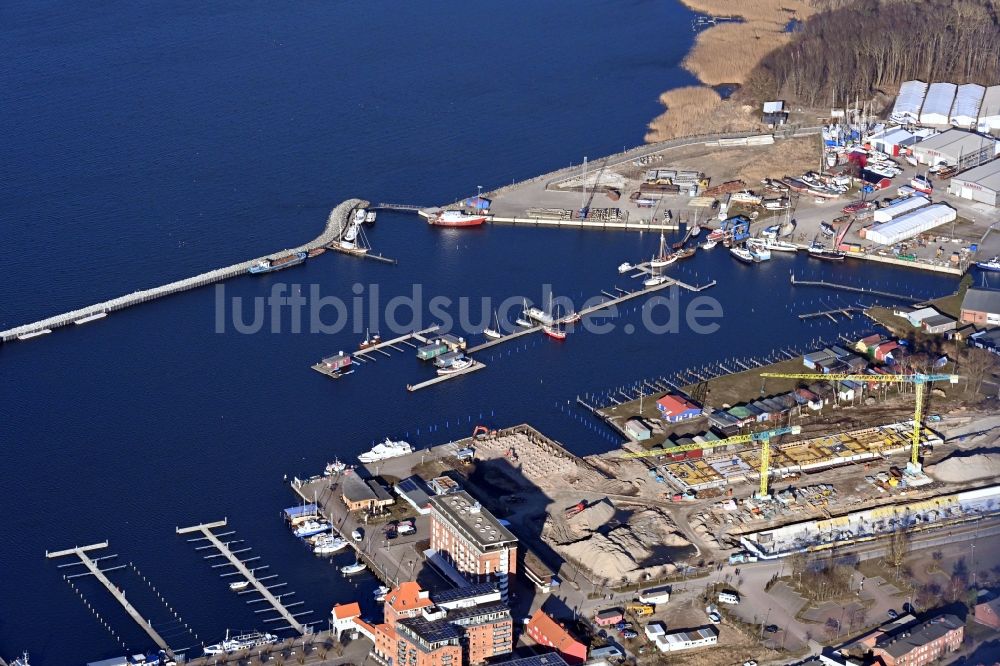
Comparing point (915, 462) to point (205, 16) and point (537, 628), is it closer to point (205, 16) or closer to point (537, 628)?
point (537, 628)

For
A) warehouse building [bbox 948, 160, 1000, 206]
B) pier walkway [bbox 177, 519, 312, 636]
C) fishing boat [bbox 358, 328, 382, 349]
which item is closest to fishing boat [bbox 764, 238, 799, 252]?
warehouse building [bbox 948, 160, 1000, 206]

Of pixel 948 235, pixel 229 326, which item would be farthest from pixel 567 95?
pixel 229 326

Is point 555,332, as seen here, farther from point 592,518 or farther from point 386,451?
point 592,518

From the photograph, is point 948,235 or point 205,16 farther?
point 205,16

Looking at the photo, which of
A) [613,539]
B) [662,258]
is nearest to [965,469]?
[613,539]

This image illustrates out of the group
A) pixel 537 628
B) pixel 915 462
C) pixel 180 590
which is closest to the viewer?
pixel 537 628

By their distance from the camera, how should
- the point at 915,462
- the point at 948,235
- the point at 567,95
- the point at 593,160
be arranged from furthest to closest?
the point at 567,95
the point at 593,160
the point at 948,235
the point at 915,462
